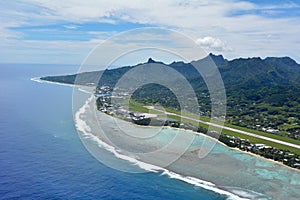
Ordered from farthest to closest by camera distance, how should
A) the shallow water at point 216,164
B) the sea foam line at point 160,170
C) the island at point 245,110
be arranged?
the island at point 245,110
the shallow water at point 216,164
the sea foam line at point 160,170

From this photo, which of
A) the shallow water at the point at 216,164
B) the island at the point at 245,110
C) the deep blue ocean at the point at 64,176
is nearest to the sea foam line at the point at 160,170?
the shallow water at the point at 216,164

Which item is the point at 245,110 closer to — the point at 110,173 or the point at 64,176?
the point at 110,173

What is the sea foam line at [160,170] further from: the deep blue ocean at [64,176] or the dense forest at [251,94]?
the dense forest at [251,94]

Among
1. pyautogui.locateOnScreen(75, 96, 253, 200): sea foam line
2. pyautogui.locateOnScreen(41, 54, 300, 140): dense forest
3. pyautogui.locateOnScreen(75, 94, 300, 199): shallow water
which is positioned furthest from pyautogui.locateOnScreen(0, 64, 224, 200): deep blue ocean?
pyautogui.locateOnScreen(41, 54, 300, 140): dense forest

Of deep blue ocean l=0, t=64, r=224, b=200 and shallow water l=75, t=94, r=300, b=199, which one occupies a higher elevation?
shallow water l=75, t=94, r=300, b=199

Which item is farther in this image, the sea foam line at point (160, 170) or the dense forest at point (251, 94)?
the dense forest at point (251, 94)

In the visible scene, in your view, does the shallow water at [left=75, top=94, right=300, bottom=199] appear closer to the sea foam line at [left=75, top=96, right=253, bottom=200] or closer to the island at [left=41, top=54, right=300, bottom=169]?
the sea foam line at [left=75, top=96, right=253, bottom=200]

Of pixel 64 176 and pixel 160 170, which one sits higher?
pixel 160 170

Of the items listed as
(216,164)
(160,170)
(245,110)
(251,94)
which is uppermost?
(251,94)

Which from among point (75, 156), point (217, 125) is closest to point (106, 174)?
point (75, 156)

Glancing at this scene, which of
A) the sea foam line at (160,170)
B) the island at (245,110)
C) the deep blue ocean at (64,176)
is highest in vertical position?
the island at (245,110)

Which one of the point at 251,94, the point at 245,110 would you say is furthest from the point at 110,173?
the point at 251,94
